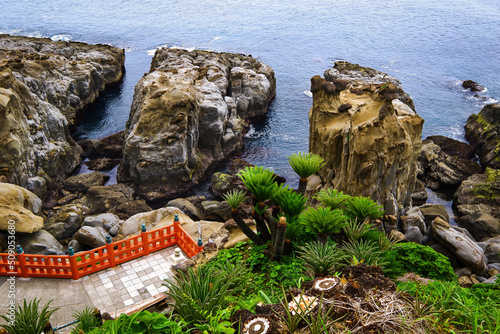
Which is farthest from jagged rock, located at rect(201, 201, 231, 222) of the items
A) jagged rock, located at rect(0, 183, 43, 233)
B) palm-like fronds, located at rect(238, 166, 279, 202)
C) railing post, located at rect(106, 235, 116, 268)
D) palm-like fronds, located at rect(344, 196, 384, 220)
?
palm-like fronds, located at rect(238, 166, 279, 202)

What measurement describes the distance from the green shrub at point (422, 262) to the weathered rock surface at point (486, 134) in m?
28.1

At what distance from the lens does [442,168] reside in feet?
123

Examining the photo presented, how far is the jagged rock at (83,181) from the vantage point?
34.5 m

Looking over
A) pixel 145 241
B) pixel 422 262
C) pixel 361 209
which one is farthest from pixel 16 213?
pixel 422 262

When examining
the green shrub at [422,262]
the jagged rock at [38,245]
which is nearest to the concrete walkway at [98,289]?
the jagged rock at [38,245]

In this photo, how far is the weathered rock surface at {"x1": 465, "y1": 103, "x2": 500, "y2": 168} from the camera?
38875 millimetres

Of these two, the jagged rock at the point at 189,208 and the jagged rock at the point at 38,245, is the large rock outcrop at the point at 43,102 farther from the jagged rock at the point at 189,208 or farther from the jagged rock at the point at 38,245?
the jagged rock at the point at 189,208

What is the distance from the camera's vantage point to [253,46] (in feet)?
243

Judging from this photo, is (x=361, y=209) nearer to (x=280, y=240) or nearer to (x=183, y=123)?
(x=280, y=240)

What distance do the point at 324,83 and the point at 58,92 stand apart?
31.7 m

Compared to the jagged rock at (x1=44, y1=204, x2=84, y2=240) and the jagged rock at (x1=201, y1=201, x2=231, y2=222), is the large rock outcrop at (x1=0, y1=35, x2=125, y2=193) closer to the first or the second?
the jagged rock at (x1=44, y1=204, x2=84, y2=240)

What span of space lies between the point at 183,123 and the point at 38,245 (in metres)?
16.8

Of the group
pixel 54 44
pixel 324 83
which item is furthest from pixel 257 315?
pixel 54 44

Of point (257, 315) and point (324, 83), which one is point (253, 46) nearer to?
point (324, 83)
